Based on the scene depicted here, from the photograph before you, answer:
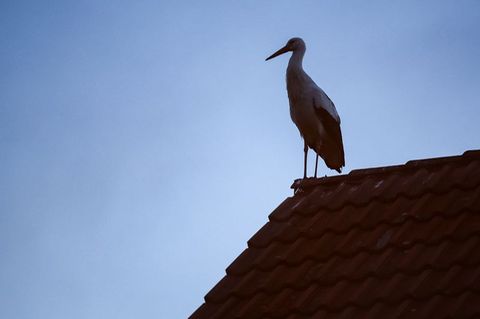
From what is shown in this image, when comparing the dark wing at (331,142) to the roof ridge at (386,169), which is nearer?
the roof ridge at (386,169)

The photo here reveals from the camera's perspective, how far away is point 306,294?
386cm

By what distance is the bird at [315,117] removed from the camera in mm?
8695

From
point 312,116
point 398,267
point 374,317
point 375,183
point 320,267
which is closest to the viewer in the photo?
point 374,317

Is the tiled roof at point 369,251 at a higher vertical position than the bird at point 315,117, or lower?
lower

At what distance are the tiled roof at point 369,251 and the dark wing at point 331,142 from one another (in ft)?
12.6

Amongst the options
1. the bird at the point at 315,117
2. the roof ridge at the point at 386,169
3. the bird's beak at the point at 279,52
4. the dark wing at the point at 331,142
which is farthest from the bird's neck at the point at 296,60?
the roof ridge at the point at 386,169

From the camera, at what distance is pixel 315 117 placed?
868 cm

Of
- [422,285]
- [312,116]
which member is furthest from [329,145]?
[422,285]

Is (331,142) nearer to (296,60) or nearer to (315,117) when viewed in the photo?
(315,117)

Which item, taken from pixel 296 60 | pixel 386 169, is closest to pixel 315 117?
pixel 296 60

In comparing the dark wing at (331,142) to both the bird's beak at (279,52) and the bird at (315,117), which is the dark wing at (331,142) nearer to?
the bird at (315,117)

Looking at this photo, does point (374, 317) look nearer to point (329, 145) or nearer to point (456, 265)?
point (456, 265)

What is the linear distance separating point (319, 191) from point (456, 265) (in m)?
1.36

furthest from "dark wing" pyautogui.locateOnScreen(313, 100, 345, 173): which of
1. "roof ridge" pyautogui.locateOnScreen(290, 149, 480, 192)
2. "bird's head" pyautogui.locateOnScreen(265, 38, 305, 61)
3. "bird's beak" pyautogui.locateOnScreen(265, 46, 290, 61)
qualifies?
"roof ridge" pyautogui.locateOnScreen(290, 149, 480, 192)
